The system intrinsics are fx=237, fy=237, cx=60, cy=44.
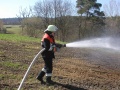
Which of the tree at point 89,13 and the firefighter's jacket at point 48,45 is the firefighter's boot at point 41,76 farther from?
the tree at point 89,13

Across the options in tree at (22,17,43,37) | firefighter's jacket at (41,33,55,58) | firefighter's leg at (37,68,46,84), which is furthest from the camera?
tree at (22,17,43,37)

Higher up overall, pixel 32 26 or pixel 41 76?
pixel 41 76

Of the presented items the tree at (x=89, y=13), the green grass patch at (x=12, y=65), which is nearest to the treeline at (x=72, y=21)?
the tree at (x=89, y=13)

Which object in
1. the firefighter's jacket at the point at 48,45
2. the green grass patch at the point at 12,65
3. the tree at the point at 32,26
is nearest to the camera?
the firefighter's jacket at the point at 48,45

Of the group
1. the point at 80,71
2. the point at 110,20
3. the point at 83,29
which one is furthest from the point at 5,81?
the point at 110,20

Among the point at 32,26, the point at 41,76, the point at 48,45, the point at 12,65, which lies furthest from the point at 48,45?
the point at 32,26

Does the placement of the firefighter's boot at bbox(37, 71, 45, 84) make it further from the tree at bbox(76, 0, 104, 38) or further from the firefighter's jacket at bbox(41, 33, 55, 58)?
the tree at bbox(76, 0, 104, 38)

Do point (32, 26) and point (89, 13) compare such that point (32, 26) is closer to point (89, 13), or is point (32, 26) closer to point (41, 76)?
point (89, 13)

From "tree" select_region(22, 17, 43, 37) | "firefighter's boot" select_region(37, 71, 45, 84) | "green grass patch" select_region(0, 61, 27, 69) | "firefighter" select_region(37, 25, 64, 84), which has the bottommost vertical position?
"tree" select_region(22, 17, 43, 37)

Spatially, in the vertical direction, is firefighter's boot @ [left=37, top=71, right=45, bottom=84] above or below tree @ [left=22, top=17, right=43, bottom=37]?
above

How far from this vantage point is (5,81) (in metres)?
7.60

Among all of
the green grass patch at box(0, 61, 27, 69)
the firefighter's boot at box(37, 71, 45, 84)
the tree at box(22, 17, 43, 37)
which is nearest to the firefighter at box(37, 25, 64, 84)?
the firefighter's boot at box(37, 71, 45, 84)

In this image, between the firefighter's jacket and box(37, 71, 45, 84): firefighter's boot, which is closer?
the firefighter's jacket

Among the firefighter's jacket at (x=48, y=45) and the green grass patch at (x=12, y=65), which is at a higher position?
the firefighter's jacket at (x=48, y=45)
